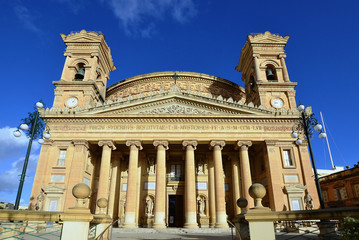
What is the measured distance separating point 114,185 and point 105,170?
3.18 m

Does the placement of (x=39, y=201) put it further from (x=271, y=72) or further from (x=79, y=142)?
(x=271, y=72)

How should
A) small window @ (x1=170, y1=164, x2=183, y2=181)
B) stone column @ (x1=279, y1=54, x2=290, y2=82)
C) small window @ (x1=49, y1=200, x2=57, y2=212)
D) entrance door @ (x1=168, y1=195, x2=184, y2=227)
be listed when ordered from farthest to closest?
1. stone column @ (x1=279, y1=54, x2=290, y2=82)
2. small window @ (x1=170, y1=164, x2=183, y2=181)
3. entrance door @ (x1=168, y1=195, x2=184, y2=227)
4. small window @ (x1=49, y1=200, x2=57, y2=212)

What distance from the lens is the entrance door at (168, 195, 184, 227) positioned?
2537 centimetres

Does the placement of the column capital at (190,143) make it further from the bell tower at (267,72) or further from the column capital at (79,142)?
the column capital at (79,142)

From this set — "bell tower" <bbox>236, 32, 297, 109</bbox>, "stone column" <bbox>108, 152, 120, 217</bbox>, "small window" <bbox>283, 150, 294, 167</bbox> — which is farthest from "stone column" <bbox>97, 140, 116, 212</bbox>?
"bell tower" <bbox>236, 32, 297, 109</bbox>

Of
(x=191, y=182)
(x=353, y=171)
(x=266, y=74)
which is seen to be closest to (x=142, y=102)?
(x=191, y=182)

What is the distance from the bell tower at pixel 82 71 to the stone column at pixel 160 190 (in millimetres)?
9462

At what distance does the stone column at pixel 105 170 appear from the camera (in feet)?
70.4

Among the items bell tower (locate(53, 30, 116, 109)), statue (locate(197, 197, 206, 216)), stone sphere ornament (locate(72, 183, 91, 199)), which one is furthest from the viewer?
bell tower (locate(53, 30, 116, 109))

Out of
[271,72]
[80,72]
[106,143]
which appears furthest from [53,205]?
[271,72]

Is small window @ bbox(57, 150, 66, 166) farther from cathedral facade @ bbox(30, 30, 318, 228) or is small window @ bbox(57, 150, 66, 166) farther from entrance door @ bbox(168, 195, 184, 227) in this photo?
entrance door @ bbox(168, 195, 184, 227)

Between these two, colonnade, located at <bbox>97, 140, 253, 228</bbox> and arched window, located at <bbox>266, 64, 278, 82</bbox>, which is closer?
colonnade, located at <bbox>97, 140, 253, 228</bbox>

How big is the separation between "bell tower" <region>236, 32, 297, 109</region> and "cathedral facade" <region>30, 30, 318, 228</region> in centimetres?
15

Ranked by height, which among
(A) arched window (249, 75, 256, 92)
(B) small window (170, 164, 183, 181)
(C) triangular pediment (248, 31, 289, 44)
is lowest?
(B) small window (170, 164, 183, 181)
